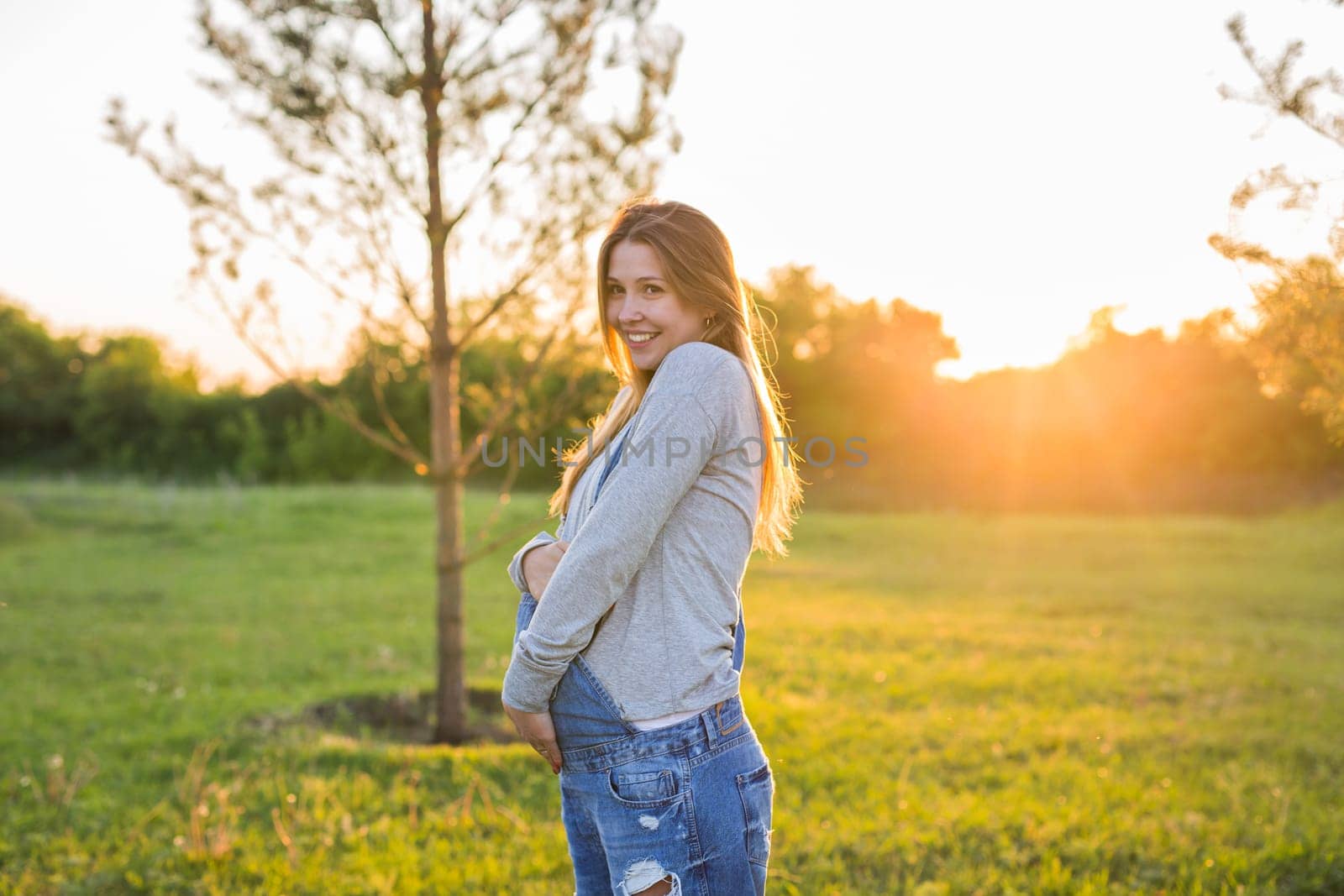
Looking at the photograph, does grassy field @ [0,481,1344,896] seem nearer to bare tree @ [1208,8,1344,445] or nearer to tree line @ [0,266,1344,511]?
bare tree @ [1208,8,1344,445]

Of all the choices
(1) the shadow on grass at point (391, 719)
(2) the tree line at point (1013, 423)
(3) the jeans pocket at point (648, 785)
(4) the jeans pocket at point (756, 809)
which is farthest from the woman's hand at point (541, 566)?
(2) the tree line at point (1013, 423)

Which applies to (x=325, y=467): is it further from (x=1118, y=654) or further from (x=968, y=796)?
(x=968, y=796)

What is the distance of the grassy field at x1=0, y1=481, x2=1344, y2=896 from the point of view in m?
3.42

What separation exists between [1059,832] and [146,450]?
40.8 meters

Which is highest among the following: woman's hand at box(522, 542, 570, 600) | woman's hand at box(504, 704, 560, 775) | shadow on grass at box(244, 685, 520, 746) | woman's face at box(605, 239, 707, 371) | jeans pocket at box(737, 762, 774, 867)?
woman's face at box(605, 239, 707, 371)

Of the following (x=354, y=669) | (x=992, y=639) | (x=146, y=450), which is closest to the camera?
(x=354, y=669)

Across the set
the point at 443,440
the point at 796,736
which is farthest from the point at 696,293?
the point at 796,736

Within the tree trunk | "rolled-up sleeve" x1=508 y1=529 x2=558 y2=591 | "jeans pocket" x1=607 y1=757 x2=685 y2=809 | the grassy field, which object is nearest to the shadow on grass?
the grassy field

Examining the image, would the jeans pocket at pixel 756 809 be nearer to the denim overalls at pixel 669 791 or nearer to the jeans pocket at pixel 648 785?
the denim overalls at pixel 669 791

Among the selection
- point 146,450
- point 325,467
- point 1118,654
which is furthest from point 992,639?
point 146,450

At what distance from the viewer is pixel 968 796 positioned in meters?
4.16

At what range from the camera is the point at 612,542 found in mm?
1447

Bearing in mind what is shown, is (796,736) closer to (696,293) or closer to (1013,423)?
(696,293)

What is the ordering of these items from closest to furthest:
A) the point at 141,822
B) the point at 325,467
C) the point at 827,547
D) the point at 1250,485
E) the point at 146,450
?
the point at 141,822 → the point at 827,547 → the point at 1250,485 → the point at 325,467 → the point at 146,450
